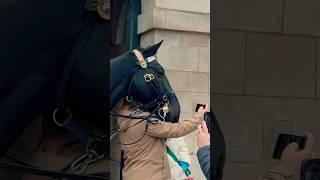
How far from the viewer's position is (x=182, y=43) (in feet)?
10.4

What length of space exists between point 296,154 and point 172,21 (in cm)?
140

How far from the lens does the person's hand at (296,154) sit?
1.99 meters

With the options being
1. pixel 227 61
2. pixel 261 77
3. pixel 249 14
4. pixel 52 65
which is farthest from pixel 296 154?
pixel 52 65

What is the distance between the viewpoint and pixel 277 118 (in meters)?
2.02

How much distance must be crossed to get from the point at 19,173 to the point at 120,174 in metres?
0.72

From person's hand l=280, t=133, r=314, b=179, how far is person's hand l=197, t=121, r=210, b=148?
1071mm

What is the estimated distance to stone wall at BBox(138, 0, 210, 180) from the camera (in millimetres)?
3102

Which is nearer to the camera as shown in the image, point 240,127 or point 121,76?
point 240,127

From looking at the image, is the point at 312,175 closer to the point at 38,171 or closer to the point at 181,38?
the point at 38,171

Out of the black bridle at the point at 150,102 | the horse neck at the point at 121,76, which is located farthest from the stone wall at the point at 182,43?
the horse neck at the point at 121,76

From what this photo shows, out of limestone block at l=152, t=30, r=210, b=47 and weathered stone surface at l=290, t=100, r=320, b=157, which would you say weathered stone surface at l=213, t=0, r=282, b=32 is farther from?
limestone block at l=152, t=30, r=210, b=47

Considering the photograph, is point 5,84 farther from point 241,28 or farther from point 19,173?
point 241,28

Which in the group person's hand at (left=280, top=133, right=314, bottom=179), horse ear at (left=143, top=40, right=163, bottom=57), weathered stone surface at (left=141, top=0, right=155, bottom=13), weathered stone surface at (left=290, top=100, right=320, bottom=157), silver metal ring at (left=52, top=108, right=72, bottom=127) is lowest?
person's hand at (left=280, top=133, right=314, bottom=179)

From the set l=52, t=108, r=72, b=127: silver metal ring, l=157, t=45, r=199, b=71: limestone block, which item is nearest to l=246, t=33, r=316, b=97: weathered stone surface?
l=52, t=108, r=72, b=127: silver metal ring
